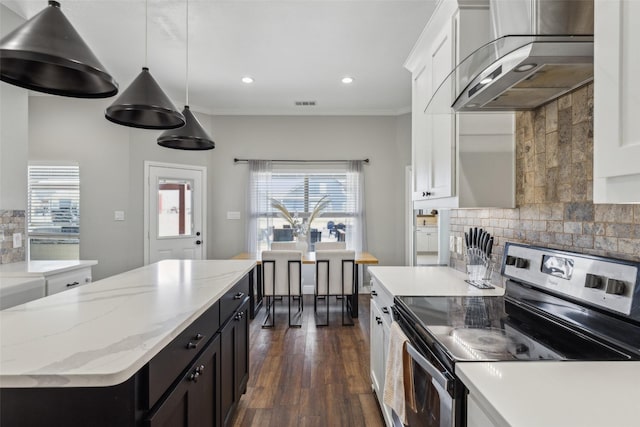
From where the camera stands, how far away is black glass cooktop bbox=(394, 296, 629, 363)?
0.95 meters

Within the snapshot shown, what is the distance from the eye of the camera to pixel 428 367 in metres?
1.03

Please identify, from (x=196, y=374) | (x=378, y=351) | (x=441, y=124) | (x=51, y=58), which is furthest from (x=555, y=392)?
(x=51, y=58)

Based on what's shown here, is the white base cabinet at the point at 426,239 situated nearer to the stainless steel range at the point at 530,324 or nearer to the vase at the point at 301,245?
the vase at the point at 301,245

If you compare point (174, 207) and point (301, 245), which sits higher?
point (174, 207)

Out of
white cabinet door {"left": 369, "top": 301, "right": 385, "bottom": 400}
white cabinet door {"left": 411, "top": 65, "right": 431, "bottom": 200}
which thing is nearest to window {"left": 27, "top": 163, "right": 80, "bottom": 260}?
white cabinet door {"left": 369, "top": 301, "right": 385, "bottom": 400}

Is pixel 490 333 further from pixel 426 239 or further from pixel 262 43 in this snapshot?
pixel 426 239

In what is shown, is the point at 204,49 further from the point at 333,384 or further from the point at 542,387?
the point at 542,387

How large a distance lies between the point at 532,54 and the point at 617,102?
411 millimetres

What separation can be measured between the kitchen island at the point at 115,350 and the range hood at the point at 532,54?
1.46 meters

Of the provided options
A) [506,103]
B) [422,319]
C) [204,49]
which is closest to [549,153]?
[506,103]

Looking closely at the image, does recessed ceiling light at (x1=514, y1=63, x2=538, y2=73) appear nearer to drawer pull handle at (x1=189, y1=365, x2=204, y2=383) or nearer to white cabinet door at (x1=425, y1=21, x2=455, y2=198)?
white cabinet door at (x1=425, y1=21, x2=455, y2=198)

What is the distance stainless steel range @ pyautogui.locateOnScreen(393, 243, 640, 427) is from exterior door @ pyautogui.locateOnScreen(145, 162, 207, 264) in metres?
3.97

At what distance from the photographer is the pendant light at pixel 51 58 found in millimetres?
1045

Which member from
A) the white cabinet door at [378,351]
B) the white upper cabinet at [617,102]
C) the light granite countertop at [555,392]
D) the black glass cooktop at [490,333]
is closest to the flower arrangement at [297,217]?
the white cabinet door at [378,351]
